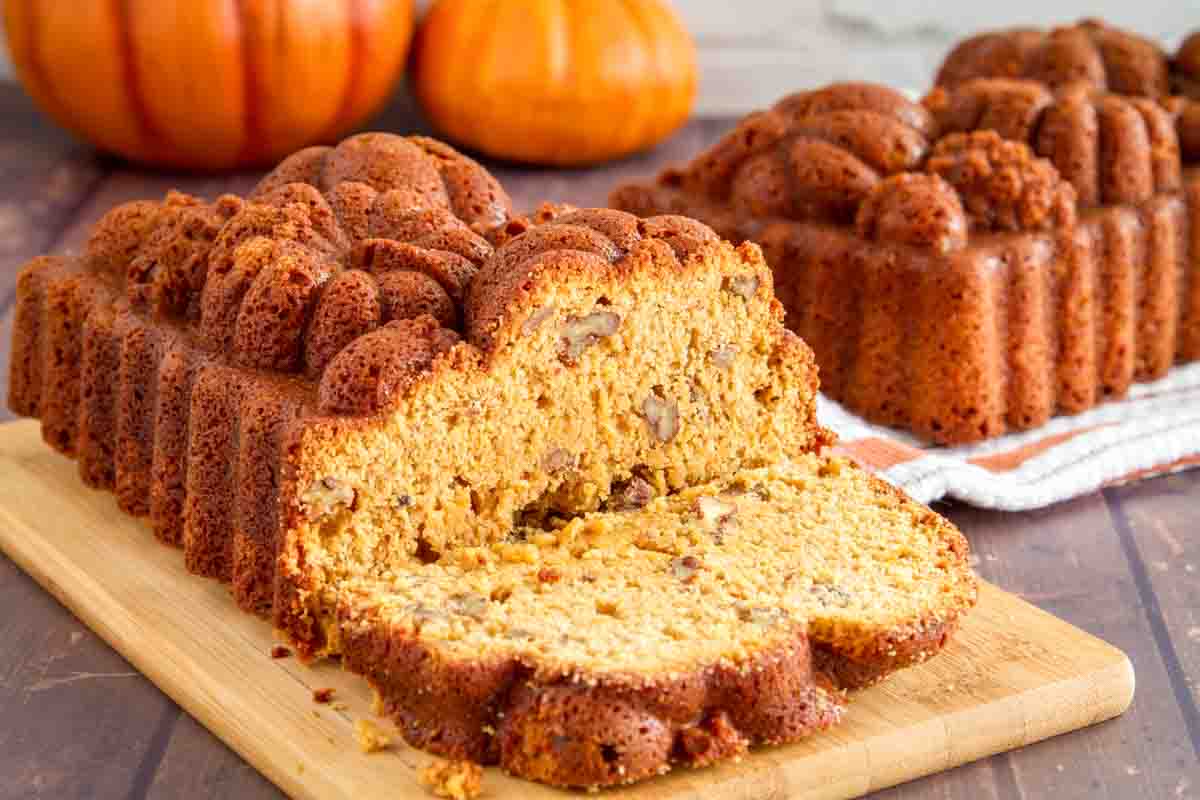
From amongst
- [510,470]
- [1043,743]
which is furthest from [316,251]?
[1043,743]

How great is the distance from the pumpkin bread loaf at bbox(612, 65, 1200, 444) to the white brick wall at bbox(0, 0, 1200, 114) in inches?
125

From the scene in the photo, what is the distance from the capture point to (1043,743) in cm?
345

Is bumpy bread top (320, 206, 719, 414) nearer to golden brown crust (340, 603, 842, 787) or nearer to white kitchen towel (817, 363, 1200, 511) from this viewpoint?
golden brown crust (340, 603, 842, 787)

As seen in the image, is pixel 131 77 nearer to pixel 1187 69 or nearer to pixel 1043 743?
pixel 1187 69

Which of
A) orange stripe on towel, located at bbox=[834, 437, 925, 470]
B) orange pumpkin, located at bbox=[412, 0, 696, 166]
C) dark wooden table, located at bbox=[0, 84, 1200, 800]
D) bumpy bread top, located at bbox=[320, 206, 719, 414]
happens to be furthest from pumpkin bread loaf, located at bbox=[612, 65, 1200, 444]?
orange pumpkin, located at bbox=[412, 0, 696, 166]

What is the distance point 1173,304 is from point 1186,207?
27cm

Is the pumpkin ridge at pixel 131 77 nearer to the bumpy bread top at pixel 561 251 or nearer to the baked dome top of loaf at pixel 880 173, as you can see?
the baked dome top of loaf at pixel 880 173

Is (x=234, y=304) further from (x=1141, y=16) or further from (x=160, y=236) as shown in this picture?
(x=1141, y=16)

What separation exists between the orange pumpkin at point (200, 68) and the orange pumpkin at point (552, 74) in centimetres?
26

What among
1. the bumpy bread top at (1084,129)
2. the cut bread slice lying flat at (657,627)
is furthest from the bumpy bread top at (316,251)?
the bumpy bread top at (1084,129)

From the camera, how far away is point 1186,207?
543cm

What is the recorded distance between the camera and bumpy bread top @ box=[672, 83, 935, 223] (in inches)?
198

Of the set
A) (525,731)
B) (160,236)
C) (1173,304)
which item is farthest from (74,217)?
(525,731)

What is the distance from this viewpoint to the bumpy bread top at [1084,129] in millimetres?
5199
